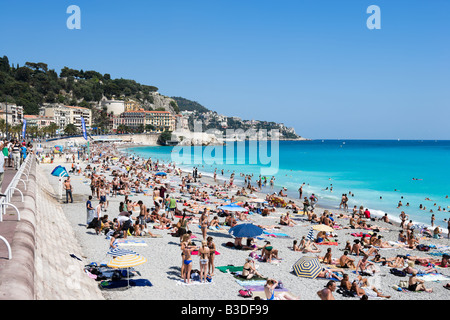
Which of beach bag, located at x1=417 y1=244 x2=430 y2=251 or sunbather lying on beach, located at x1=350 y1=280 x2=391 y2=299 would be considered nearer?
sunbather lying on beach, located at x1=350 y1=280 x2=391 y2=299

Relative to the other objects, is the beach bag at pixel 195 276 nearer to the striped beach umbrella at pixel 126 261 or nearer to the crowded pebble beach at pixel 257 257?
the crowded pebble beach at pixel 257 257

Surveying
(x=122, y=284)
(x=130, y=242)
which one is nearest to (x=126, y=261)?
(x=122, y=284)

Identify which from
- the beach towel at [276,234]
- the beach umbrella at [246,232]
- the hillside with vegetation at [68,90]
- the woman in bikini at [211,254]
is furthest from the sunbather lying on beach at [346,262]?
the hillside with vegetation at [68,90]

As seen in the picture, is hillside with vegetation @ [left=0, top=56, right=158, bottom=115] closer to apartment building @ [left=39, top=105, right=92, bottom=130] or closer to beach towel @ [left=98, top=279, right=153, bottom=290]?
apartment building @ [left=39, top=105, right=92, bottom=130]

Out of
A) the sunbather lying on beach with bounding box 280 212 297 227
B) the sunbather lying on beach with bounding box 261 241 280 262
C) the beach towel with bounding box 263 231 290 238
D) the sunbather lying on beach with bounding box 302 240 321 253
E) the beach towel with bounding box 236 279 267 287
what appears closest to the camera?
the beach towel with bounding box 236 279 267 287

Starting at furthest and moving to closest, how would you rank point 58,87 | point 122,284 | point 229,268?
point 58,87, point 229,268, point 122,284

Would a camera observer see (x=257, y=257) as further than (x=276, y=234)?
No

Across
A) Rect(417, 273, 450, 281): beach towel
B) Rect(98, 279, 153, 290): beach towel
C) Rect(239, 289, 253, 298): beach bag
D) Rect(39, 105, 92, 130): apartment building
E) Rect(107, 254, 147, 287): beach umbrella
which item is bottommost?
Rect(417, 273, 450, 281): beach towel

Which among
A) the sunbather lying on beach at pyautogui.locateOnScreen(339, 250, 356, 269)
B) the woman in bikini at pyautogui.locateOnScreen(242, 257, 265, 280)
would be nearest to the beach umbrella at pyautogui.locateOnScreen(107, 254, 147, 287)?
the woman in bikini at pyautogui.locateOnScreen(242, 257, 265, 280)

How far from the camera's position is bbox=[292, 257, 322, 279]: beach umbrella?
976 centimetres

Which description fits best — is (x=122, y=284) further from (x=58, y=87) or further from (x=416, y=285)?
(x=58, y=87)

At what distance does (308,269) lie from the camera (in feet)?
32.1
